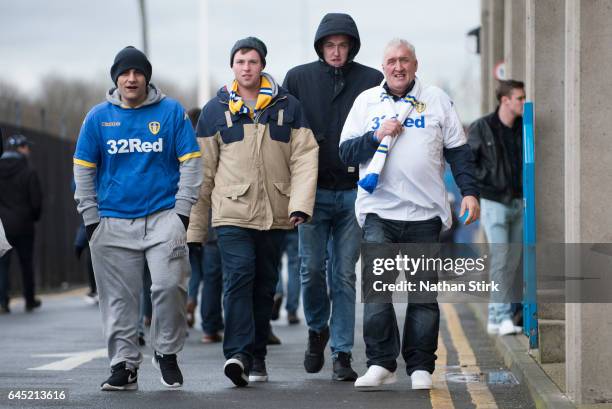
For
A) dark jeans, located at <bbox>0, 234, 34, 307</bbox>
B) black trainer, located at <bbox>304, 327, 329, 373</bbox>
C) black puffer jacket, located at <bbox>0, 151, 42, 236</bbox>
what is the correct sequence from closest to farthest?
1. black trainer, located at <bbox>304, 327, 329, 373</bbox>
2. black puffer jacket, located at <bbox>0, 151, 42, 236</bbox>
3. dark jeans, located at <bbox>0, 234, 34, 307</bbox>

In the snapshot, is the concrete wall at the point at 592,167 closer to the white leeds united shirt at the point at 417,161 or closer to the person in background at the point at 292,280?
the white leeds united shirt at the point at 417,161

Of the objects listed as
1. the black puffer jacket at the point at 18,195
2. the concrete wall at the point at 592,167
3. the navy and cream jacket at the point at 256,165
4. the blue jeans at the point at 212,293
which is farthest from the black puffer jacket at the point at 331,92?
the black puffer jacket at the point at 18,195

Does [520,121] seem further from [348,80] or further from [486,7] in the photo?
[486,7]

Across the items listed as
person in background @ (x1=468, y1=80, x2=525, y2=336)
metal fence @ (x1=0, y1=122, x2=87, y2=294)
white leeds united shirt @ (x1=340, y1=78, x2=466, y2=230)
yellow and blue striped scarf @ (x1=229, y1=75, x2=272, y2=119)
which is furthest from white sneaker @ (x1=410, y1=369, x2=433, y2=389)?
metal fence @ (x1=0, y1=122, x2=87, y2=294)

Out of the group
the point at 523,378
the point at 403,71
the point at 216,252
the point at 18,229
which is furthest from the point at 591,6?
the point at 18,229

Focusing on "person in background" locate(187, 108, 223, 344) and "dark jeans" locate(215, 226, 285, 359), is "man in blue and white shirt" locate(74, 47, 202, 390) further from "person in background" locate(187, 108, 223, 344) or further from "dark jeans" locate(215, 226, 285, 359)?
"person in background" locate(187, 108, 223, 344)

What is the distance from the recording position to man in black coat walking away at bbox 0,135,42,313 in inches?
653

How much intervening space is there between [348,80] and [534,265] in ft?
6.46

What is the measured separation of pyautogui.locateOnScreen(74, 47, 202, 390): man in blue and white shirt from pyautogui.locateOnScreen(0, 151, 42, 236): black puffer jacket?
876 centimetres

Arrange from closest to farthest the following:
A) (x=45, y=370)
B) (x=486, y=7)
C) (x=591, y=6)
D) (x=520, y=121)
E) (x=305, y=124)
A: (x=591, y=6) → (x=305, y=124) → (x=45, y=370) → (x=520, y=121) → (x=486, y=7)

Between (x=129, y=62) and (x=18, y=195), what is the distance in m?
9.03

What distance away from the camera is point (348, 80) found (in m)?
8.81

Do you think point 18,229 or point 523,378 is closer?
point 523,378

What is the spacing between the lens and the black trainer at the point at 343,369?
8500mm
